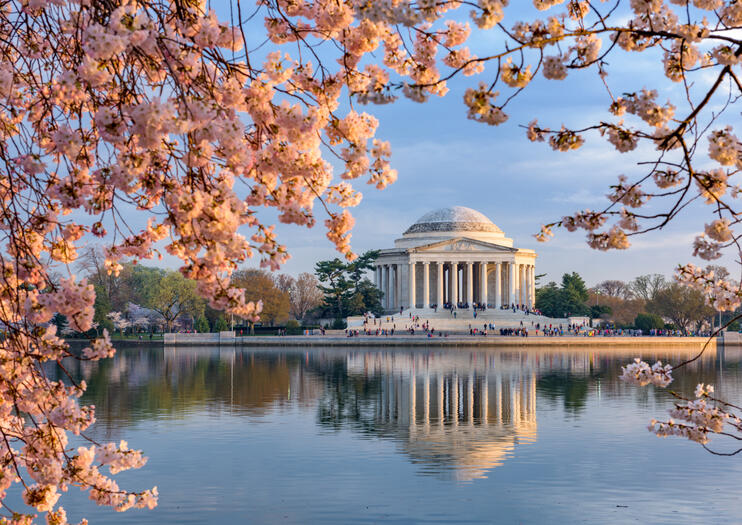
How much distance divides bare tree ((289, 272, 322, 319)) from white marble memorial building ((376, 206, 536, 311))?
12183 millimetres

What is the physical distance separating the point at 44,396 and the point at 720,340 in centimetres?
8599

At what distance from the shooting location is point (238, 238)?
636 centimetres

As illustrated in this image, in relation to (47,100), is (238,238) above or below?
below

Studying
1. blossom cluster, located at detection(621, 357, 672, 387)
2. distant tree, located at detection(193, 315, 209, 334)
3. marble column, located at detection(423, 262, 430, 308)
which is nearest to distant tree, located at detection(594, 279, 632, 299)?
marble column, located at detection(423, 262, 430, 308)

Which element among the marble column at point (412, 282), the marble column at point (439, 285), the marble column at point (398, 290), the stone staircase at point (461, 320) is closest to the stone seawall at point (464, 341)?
the stone staircase at point (461, 320)

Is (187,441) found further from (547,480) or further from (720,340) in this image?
(720,340)

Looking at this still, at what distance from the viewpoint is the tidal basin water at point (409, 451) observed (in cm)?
1739

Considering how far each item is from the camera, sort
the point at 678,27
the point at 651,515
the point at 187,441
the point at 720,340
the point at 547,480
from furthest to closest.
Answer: the point at 720,340
the point at 187,441
the point at 547,480
the point at 651,515
the point at 678,27

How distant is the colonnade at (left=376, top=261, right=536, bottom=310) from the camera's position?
11806cm

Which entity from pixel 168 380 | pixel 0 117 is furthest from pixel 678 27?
pixel 168 380

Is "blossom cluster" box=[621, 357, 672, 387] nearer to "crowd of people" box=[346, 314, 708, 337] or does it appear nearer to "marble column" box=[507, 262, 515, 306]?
"crowd of people" box=[346, 314, 708, 337]

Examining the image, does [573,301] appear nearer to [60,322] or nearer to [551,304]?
[551,304]

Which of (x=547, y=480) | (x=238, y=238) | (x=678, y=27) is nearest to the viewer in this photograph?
(x=238, y=238)

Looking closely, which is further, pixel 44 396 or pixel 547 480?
pixel 547 480
